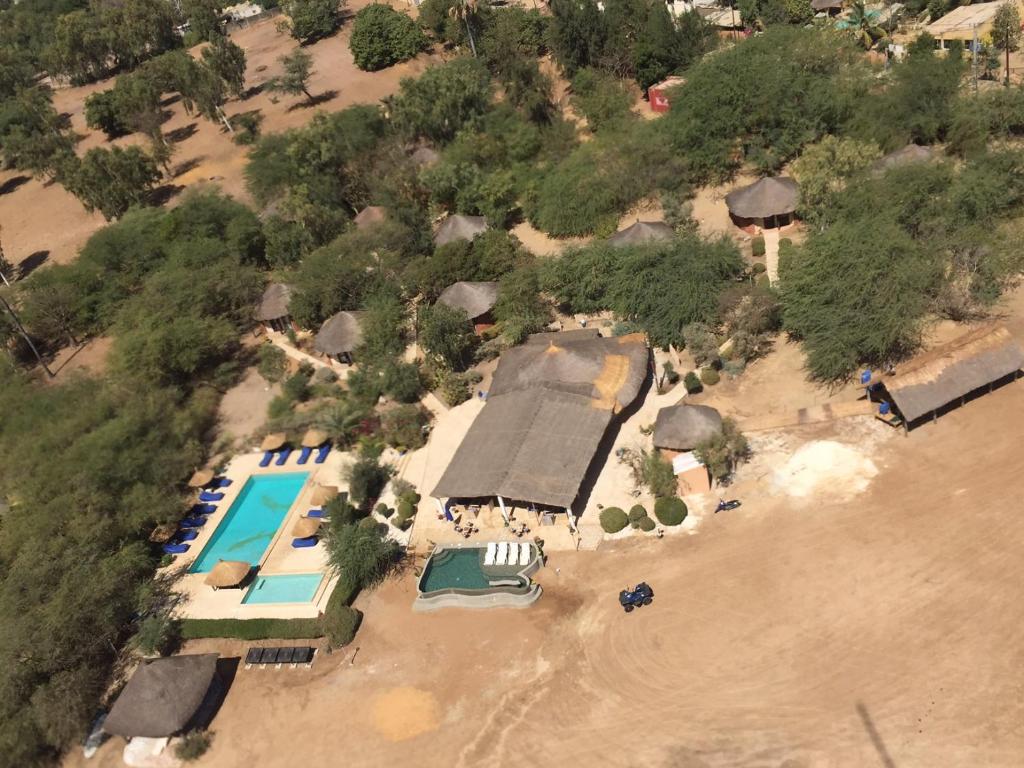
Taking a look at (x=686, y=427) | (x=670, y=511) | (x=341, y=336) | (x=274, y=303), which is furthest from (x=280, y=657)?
(x=274, y=303)

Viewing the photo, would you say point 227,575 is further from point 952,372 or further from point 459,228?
point 952,372

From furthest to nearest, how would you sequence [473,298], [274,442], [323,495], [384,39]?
[384,39]
[473,298]
[274,442]
[323,495]

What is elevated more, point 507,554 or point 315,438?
point 315,438

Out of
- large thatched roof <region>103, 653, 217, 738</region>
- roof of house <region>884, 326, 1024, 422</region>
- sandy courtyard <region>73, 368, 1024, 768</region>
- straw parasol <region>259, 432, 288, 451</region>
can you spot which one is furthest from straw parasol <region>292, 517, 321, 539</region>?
roof of house <region>884, 326, 1024, 422</region>

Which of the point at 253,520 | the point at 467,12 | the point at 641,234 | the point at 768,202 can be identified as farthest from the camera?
the point at 467,12

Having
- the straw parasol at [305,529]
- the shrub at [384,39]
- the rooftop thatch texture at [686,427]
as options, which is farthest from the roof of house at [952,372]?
the shrub at [384,39]

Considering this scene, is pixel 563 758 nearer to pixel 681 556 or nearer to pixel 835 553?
pixel 681 556
